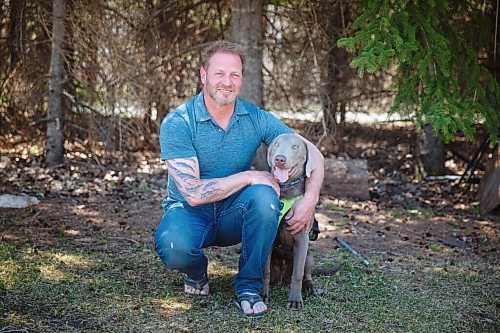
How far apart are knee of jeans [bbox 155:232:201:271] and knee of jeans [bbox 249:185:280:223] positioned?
46 cm

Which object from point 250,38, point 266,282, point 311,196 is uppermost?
point 250,38

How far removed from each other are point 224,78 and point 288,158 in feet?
2.15

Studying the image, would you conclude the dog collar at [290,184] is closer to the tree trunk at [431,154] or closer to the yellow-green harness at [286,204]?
the yellow-green harness at [286,204]

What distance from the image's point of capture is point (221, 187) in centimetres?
385

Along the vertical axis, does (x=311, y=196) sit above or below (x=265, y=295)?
above

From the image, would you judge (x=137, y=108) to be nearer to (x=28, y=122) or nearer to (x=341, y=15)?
(x=28, y=122)

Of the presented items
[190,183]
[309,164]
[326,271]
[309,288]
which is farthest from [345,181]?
[190,183]

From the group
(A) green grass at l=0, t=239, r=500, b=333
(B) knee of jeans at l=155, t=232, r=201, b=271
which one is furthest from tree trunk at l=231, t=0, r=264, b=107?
(B) knee of jeans at l=155, t=232, r=201, b=271

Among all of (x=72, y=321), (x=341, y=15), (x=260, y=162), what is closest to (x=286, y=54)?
(x=341, y=15)

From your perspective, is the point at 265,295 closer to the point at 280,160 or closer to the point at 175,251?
the point at 175,251

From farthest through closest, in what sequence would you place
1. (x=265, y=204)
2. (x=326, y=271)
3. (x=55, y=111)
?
(x=55, y=111), (x=326, y=271), (x=265, y=204)

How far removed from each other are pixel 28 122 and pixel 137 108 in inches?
65.1

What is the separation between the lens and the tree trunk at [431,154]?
8.59m

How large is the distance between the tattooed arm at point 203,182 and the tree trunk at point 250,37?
3693 millimetres
